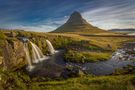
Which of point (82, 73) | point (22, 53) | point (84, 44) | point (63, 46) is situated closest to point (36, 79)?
point (82, 73)

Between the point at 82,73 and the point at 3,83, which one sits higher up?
the point at 3,83

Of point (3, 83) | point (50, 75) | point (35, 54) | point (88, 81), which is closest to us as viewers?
point (3, 83)

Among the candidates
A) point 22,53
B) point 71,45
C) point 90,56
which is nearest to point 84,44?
point 71,45

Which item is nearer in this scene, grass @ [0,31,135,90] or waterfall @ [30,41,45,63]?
grass @ [0,31,135,90]

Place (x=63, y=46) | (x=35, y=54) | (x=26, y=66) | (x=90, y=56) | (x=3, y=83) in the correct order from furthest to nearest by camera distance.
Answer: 1. (x=63, y=46)
2. (x=90, y=56)
3. (x=35, y=54)
4. (x=26, y=66)
5. (x=3, y=83)

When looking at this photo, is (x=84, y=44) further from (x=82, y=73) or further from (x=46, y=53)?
(x=82, y=73)

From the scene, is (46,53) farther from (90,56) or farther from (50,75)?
(50,75)

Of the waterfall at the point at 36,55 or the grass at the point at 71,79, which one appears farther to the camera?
the waterfall at the point at 36,55

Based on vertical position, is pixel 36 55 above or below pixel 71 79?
above

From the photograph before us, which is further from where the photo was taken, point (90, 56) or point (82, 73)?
point (90, 56)

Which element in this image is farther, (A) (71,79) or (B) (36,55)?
(B) (36,55)
